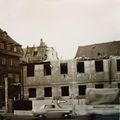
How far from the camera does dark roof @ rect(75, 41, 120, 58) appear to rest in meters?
44.1

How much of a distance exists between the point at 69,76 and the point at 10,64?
70.7ft

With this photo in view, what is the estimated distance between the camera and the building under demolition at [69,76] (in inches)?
1177

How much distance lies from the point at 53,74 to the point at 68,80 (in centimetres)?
138

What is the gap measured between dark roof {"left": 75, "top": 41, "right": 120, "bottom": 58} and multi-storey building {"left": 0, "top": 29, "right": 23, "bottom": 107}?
9379 mm

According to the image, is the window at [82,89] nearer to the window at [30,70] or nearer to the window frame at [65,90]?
the window frame at [65,90]

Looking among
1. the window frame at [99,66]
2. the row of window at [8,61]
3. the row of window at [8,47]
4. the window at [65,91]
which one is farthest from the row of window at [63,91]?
the row of window at [8,47]

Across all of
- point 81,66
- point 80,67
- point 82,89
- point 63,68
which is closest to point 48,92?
point 63,68

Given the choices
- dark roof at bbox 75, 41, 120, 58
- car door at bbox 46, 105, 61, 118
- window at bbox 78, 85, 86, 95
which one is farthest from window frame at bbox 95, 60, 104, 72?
dark roof at bbox 75, 41, 120, 58

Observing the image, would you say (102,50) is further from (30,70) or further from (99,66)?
(99,66)

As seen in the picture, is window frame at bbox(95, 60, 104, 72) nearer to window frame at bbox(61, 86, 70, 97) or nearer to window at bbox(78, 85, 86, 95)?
window at bbox(78, 85, 86, 95)

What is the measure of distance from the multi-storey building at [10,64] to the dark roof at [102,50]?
9379 millimetres

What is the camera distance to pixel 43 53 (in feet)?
191

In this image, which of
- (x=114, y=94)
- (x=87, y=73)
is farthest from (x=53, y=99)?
(x=114, y=94)

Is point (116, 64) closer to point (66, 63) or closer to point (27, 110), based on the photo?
point (66, 63)
